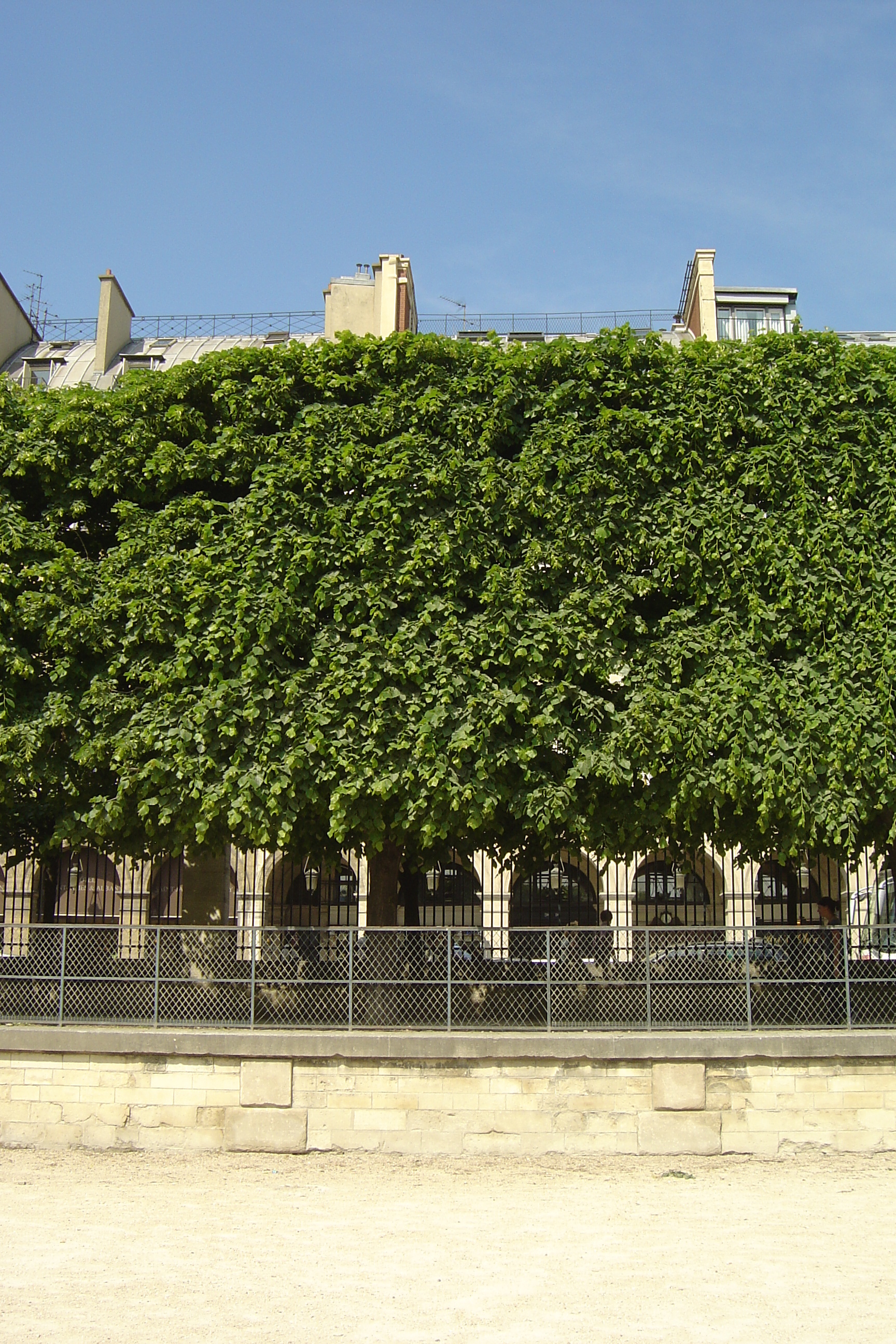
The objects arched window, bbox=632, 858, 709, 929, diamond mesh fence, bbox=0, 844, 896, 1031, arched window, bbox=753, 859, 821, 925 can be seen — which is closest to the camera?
diamond mesh fence, bbox=0, 844, 896, 1031

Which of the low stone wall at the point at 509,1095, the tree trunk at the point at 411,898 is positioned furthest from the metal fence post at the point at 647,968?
the tree trunk at the point at 411,898

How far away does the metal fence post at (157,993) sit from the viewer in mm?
11344

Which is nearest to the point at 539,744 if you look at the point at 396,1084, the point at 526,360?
the point at 396,1084

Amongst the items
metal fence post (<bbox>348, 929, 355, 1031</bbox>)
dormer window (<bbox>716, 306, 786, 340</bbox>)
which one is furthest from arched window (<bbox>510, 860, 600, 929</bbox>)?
dormer window (<bbox>716, 306, 786, 340</bbox>)

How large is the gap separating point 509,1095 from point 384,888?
12.4 ft

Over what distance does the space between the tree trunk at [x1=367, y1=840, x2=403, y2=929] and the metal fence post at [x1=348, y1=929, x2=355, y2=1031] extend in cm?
201

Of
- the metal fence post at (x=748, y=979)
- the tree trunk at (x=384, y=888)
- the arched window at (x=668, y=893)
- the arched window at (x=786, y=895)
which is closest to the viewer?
the metal fence post at (x=748, y=979)

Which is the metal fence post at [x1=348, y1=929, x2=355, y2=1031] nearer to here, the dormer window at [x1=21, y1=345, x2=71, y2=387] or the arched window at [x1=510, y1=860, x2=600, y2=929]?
the arched window at [x1=510, y1=860, x2=600, y2=929]

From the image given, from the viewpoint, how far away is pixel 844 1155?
10.6 metres

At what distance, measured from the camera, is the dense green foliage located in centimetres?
1190

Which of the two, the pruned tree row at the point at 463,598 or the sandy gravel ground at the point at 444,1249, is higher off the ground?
the pruned tree row at the point at 463,598

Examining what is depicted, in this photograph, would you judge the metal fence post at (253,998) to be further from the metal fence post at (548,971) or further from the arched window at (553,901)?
the arched window at (553,901)

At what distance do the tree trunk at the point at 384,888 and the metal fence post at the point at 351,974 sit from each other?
201 cm

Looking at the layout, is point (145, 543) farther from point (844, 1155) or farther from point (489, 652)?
point (844, 1155)
